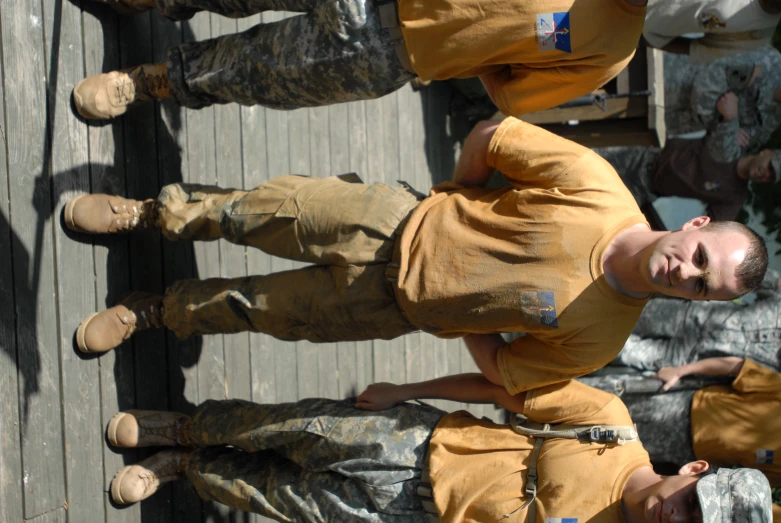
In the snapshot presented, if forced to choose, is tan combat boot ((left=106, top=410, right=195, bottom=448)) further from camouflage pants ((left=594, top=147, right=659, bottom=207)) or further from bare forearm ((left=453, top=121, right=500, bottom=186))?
camouflage pants ((left=594, top=147, right=659, bottom=207))

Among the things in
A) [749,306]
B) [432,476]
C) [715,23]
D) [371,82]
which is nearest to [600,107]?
[715,23]

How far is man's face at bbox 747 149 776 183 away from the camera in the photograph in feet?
12.8

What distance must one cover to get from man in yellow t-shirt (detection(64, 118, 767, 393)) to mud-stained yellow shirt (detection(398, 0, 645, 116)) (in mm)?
169

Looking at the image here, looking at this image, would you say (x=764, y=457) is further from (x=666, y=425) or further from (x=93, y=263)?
(x=93, y=263)

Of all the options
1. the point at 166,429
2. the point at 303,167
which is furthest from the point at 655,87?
the point at 166,429

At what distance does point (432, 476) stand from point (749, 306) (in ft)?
8.67

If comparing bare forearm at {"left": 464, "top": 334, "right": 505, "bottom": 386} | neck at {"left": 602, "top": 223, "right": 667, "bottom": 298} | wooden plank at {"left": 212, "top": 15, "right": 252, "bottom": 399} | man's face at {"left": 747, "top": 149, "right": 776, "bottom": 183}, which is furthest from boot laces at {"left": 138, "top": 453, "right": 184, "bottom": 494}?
man's face at {"left": 747, "top": 149, "right": 776, "bottom": 183}

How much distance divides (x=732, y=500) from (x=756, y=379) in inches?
74.0

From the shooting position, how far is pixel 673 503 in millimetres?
1882

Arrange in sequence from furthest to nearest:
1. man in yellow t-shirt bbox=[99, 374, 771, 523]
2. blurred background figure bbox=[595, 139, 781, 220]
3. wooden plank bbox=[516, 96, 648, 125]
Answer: wooden plank bbox=[516, 96, 648, 125] → blurred background figure bbox=[595, 139, 781, 220] → man in yellow t-shirt bbox=[99, 374, 771, 523]

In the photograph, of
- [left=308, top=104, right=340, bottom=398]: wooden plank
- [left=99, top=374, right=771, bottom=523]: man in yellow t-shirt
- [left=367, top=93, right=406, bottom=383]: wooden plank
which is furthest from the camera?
[left=367, top=93, right=406, bottom=383]: wooden plank

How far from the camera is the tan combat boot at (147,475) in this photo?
8.42 ft

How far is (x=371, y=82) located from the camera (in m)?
2.25

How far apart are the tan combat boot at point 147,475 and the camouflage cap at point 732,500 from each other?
167 cm
